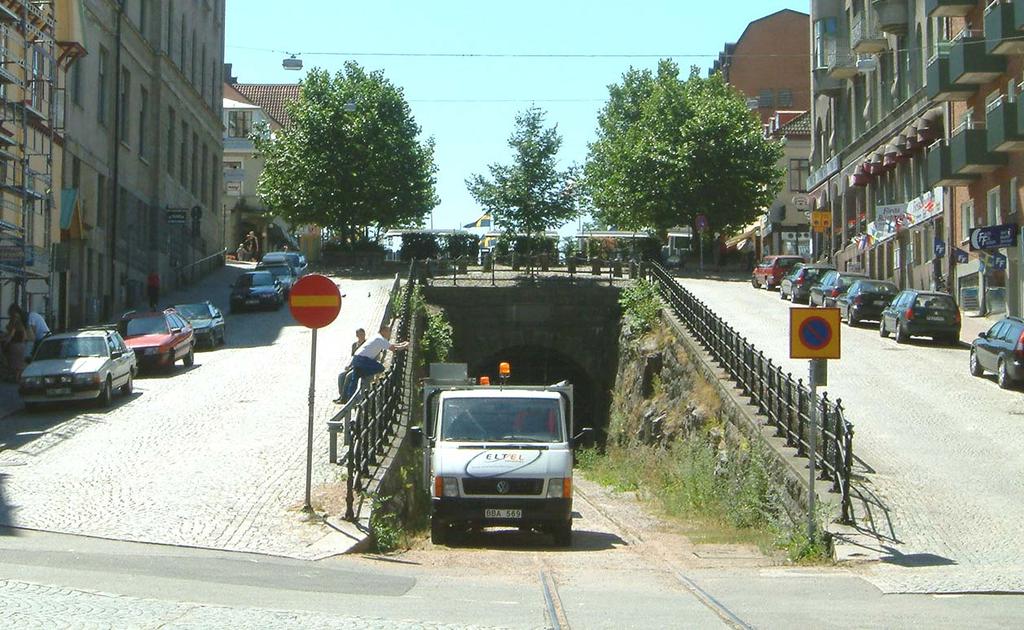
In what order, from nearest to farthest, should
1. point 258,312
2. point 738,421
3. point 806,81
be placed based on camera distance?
1. point 738,421
2. point 258,312
3. point 806,81

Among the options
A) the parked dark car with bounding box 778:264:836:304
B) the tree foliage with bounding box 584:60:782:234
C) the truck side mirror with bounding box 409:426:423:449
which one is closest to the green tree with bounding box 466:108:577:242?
the tree foliage with bounding box 584:60:782:234

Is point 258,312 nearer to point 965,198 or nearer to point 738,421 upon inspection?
point 965,198

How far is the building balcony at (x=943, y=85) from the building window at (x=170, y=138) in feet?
104

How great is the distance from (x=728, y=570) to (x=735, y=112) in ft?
185

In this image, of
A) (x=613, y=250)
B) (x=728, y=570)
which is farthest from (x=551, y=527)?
(x=613, y=250)

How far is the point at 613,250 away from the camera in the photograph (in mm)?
66562

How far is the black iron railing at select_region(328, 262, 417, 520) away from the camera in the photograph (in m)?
16.0

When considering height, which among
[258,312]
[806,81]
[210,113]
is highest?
[806,81]

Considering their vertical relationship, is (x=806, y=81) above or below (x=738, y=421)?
above

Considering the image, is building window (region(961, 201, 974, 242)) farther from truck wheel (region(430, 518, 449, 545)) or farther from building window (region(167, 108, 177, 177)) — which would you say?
building window (region(167, 108, 177, 177))

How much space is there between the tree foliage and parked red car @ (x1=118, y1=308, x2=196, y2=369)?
35930 millimetres

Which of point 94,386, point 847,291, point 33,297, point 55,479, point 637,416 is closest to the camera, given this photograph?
point 55,479

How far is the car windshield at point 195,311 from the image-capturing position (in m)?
38.2

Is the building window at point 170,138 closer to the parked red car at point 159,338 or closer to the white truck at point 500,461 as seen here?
the parked red car at point 159,338
